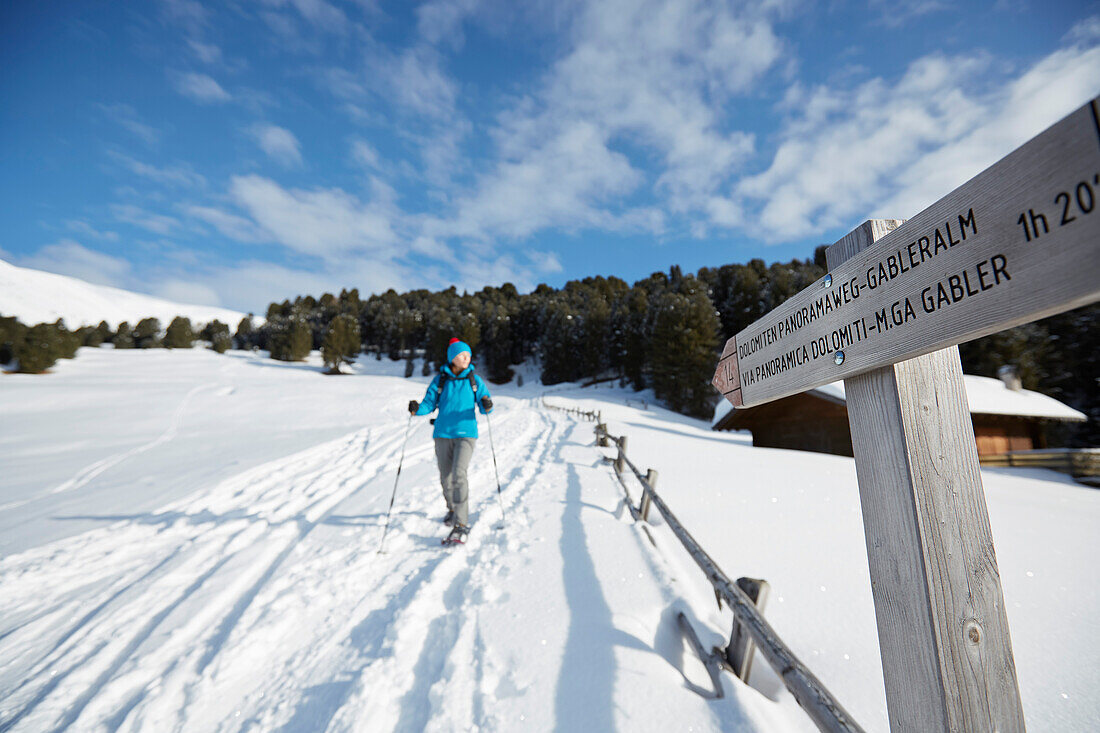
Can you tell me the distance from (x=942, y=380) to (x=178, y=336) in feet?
260

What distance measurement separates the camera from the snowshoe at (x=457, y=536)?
434cm

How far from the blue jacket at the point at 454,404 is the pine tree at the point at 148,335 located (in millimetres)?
78602

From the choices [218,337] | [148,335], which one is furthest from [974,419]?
[148,335]

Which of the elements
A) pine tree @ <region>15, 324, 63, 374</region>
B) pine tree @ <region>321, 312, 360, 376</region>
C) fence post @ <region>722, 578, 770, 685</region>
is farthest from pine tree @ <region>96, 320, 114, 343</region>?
fence post @ <region>722, 578, 770, 685</region>

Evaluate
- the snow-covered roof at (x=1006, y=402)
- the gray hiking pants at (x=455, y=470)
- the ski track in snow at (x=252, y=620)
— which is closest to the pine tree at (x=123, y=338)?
the ski track in snow at (x=252, y=620)

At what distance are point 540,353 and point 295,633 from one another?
54786 mm

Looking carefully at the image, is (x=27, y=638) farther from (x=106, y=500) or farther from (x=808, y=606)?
(x=808, y=606)

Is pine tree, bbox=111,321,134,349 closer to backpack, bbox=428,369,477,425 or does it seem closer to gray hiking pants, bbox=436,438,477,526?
backpack, bbox=428,369,477,425

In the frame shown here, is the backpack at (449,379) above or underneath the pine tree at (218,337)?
underneath

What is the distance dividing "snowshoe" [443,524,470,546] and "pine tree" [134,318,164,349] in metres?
79.3

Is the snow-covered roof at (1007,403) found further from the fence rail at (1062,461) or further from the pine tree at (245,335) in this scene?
the pine tree at (245,335)

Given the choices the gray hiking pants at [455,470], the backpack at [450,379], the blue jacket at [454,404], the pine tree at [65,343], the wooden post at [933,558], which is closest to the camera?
the wooden post at [933,558]

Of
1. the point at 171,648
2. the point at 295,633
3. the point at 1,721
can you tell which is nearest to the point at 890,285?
the point at 295,633

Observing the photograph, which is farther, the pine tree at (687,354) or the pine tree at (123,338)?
the pine tree at (123,338)
